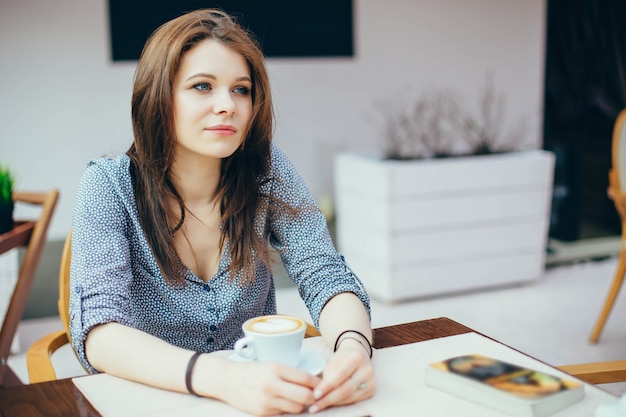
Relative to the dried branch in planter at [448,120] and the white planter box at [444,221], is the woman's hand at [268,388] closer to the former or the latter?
the white planter box at [444,221]

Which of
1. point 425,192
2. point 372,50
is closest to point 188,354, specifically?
point 425,192

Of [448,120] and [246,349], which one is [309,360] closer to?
[246,349]

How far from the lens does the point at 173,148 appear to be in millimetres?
1484

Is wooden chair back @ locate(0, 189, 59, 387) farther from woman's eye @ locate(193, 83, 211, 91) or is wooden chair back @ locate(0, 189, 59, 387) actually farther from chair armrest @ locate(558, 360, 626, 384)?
chair armrest @ locate(558, 360, 626, 384)

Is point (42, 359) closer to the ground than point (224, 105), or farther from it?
closer to the ground

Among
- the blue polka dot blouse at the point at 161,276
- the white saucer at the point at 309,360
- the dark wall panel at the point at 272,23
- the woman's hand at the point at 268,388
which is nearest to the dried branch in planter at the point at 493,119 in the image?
the dark wall panel at the point at 272,23

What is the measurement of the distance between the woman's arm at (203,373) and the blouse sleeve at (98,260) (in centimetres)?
3

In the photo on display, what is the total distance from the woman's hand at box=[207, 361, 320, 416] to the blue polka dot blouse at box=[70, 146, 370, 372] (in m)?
0.33

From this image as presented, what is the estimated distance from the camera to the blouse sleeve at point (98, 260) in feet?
4.26

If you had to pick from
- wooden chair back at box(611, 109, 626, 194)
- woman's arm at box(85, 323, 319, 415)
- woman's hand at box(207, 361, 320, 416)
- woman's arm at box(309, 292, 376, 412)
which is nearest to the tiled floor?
wooden chair back at box(611, 109, 626, 194)

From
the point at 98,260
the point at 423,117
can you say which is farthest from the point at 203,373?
the point at 423,117

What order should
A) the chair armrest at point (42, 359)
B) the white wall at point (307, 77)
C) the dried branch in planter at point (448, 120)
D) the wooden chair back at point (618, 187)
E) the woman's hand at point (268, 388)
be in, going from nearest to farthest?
the woman's hand at point (268, 388)
the chair armrest at point (42, 359)
the wooden chair back at point (618, 187)
the white wall at point (307, 77)
the dried branch in planter at point (448, 120)

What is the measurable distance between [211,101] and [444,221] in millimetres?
2418

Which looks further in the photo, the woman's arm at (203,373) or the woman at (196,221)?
the woman at (196,221)
